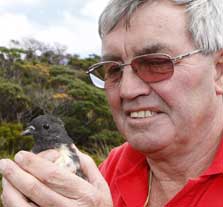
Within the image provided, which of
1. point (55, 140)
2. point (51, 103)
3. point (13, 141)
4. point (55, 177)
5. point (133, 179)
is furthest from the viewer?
point (51, 103)

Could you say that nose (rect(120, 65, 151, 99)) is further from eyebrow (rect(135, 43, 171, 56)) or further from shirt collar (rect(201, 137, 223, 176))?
shirt collar (rect(201, 137, 223, 176))

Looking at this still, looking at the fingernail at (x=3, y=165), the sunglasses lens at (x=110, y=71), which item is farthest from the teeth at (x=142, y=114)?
the fingernail at (x=3, y=165)

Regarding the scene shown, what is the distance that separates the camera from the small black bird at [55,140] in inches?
128

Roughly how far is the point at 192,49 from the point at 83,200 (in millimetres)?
1079

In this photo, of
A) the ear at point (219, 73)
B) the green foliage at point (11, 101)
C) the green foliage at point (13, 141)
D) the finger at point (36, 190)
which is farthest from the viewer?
the green foliage at point (11, 101)

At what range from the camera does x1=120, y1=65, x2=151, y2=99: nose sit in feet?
10.9

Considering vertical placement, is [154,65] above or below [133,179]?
above

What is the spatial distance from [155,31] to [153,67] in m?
0.21

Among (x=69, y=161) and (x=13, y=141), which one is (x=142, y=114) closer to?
(x=69, y=161)

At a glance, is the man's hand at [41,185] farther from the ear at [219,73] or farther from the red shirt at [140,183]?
the ear at [219,73]

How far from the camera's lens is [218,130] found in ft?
11.8

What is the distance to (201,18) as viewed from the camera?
Result: 3350 mm

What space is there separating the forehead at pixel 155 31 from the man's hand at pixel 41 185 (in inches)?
32.8

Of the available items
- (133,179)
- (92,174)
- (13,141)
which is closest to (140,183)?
(133,179)
